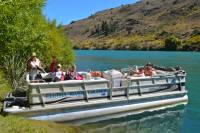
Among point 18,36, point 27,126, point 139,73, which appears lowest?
point 27,126

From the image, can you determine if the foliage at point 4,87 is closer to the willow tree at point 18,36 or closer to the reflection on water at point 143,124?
the willow tree at point 18,36

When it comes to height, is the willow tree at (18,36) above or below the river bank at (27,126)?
above

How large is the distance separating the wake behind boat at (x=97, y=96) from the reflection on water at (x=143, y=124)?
0.66 metres

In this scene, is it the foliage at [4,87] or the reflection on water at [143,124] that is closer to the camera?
the reflection on water at [143,124]

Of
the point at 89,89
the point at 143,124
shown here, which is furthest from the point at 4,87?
the point at 143,124

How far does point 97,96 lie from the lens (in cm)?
2862

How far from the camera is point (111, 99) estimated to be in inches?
1159

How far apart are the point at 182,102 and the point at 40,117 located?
14556mm

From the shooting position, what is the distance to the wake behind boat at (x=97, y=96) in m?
25.5

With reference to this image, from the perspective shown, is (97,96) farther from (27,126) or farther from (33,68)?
(27,126)

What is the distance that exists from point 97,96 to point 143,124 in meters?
3.69

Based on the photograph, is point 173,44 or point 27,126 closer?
point 27,126

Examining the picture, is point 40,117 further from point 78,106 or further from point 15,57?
point 15,57

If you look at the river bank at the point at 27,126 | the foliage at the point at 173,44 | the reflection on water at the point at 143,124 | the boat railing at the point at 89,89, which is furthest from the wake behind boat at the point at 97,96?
the foliage at the point at 173,44
